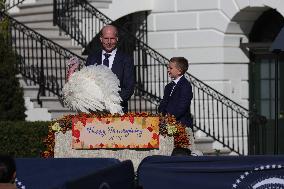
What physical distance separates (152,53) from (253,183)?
1073cm

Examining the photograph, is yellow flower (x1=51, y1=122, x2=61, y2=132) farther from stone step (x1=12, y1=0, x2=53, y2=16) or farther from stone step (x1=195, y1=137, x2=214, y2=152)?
stone step (x1=12, y1=0, x2=53, y2=16)

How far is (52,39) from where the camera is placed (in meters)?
20.2

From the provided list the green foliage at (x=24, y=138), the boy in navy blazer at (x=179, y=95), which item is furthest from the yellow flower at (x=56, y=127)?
the green foliage at (x=24, y=138)

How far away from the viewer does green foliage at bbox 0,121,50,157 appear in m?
17.0

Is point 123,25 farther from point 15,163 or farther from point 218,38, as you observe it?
point 15,163

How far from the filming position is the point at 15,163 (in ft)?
33.8

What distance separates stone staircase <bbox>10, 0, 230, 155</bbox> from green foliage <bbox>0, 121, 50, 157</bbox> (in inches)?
41.2

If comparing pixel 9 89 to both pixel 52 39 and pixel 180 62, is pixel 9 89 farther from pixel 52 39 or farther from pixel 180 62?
pixel 180 62

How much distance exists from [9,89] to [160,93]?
331 centimetres

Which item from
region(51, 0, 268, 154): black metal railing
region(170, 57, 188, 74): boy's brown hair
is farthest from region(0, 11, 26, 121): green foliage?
region(170, 57, 188, 74): boy's brown hair

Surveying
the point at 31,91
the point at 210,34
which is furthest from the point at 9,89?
the point at 210,34

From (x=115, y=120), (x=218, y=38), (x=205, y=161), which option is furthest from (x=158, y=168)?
(x=218, y=38)

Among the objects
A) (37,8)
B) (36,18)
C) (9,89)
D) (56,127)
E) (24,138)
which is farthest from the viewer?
(37,8)

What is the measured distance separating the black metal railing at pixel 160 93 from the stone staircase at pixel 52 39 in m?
0.17
